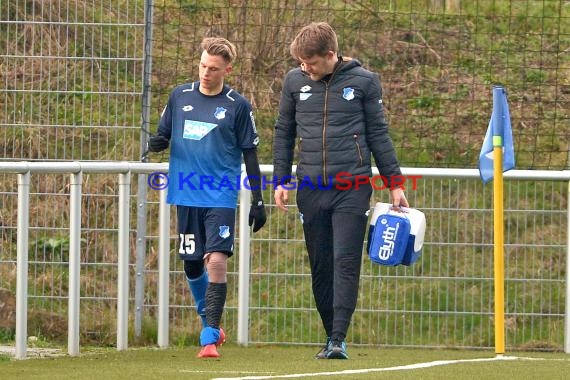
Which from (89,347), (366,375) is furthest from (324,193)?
(89,347)

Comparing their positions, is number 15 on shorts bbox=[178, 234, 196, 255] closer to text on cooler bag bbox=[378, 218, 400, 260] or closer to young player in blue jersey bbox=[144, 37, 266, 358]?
young player in blue jersey bbox=[144, 37, 266, 358]

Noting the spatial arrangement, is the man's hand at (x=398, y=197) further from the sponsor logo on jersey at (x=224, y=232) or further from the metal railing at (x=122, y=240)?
the metal railing at (x=122, y=240)

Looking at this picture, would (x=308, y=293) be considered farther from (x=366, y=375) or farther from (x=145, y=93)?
(x=366, y=375)

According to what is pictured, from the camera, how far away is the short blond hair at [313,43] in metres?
8.25

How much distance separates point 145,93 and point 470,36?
4.80 meters

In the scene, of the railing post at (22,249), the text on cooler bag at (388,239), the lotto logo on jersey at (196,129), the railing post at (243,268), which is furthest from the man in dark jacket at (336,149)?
the railing post at (243,268)

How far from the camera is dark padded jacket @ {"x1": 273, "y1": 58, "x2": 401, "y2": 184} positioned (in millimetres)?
8359

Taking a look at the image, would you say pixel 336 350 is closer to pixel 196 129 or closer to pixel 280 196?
pixel 280 196

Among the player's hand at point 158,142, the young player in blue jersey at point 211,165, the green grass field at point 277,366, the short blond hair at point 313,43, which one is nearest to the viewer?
the green grass field at point 277,366

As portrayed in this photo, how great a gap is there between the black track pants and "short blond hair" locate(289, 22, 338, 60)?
0.81 m

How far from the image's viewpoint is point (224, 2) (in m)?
12.2

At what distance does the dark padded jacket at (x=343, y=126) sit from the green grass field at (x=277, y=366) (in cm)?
114

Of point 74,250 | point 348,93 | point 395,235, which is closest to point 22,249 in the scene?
point 74,250

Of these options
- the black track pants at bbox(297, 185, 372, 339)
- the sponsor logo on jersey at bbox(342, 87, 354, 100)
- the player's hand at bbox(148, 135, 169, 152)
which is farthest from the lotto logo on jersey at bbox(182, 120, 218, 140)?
the sponsor logo on jersey at bbox(342, 87, 354, 100)
